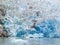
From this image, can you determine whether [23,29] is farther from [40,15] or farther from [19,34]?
[40,15]

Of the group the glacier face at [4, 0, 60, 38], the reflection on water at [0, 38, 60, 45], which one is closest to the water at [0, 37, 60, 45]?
→ the reflection on water at [0, 38, 60, 45]

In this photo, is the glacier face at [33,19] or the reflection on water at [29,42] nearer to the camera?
the reflection on water at [29,42]

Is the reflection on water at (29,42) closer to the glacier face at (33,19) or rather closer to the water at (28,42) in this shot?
the water at (28,42)

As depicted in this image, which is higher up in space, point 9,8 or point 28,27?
point 9,8

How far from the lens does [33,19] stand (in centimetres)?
862

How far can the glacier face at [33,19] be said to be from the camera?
28.0 ft

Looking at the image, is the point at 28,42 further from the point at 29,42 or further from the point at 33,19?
the point at 33,19

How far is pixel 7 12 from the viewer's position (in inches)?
338

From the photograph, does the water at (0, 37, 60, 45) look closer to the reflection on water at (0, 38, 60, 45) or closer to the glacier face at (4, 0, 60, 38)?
the reflection on water at (0, 38, 60, 45)

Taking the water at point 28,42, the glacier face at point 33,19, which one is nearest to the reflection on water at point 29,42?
the water at point 28,42

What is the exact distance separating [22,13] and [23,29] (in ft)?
2.34

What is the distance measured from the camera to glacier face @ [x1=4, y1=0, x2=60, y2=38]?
8.55m

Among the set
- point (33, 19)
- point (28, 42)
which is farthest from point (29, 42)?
point (33, 19)

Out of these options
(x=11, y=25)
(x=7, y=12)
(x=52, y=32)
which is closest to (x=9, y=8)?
(x=7, y=12)
